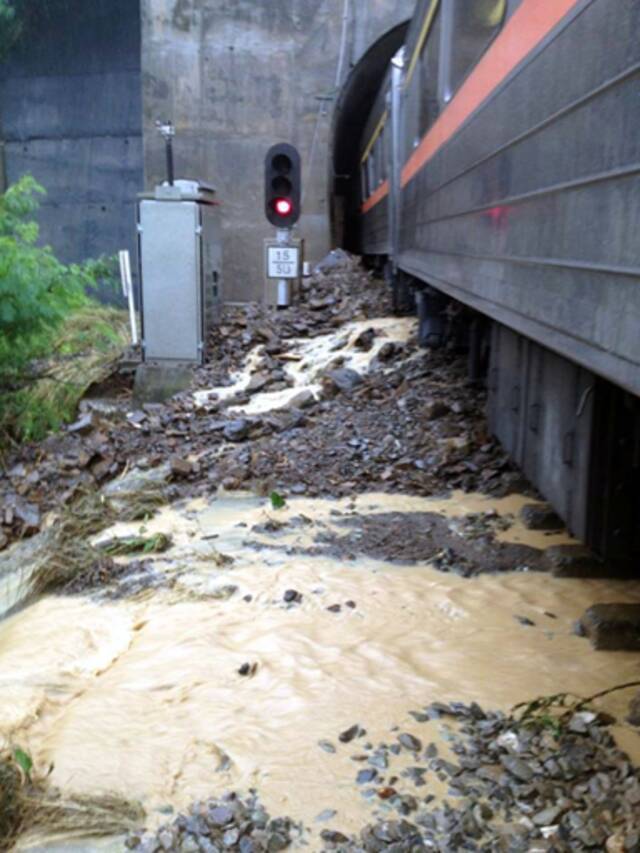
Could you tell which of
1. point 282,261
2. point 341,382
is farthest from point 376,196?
point 341,382

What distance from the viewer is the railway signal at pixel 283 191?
32.7 feet

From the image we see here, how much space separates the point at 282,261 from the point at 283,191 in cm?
92

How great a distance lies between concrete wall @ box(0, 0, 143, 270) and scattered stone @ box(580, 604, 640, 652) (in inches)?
603

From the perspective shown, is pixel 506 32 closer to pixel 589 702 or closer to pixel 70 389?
pixel 589 702

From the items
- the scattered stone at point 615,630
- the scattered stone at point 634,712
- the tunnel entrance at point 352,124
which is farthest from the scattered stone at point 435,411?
the tunnel entrance at point 352,124

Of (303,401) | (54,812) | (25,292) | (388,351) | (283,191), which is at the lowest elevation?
(54,812)

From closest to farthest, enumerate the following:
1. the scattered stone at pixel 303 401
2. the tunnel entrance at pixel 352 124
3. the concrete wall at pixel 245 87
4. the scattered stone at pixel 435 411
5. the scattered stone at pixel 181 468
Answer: the scattered stone at pixel 181 468, the scattered stone at pixel 435 411, the scattered stone at pixel 303 401, the concrete wall at pixel 245 87, the tunnel entrance at pixel 352 124

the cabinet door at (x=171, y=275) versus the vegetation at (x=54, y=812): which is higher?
the cabinet door at (x=171, y=275)

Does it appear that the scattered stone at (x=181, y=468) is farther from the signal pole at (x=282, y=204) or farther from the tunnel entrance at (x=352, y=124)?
the tunnel entrance at (x=352, y=124)

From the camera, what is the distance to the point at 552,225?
10.0 ft

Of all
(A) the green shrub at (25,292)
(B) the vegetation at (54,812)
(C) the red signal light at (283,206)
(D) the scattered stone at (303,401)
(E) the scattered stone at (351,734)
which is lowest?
(B) the vegetation at (54,812)

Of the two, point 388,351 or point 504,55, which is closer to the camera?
point 504,55

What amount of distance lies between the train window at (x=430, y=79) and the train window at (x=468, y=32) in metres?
0.65

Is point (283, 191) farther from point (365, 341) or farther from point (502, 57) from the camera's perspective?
point (502, 57)
